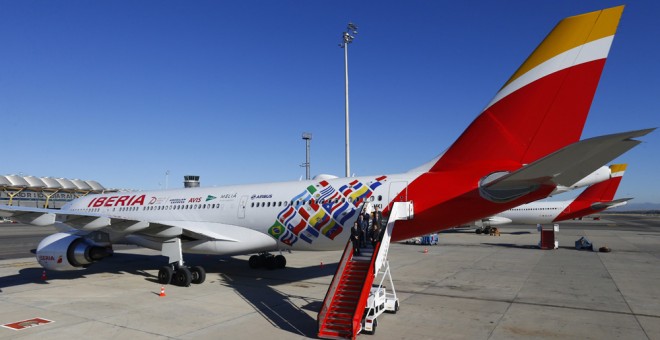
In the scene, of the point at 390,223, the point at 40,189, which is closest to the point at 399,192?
the point at 390,223

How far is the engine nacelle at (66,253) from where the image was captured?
15594mm

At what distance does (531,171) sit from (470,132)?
3455 millimetres

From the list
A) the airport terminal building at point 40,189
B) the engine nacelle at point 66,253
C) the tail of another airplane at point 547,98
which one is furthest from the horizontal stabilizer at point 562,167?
the airport terminal building at point 40,189

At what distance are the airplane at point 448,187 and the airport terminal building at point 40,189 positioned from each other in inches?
2070

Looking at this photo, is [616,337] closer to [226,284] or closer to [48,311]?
[226,284]

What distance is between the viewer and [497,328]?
32.1 feet

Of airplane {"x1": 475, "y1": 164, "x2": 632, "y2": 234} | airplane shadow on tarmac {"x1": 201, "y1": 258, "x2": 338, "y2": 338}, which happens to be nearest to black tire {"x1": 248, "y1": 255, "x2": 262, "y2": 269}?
airplane shadow on tarmac {"x1": 201, "y1": 258, "x2": 338, "y2": 338}

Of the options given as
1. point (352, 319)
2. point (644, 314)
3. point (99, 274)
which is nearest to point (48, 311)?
point (99, 274)

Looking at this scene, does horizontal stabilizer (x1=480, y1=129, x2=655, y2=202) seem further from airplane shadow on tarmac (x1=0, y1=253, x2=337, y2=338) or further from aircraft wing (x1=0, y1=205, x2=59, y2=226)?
aircraft wing (x1=0, y1=205, x2=59, y2=226)

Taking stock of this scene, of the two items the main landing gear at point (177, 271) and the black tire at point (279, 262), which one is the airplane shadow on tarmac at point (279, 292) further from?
the main landing gear at point (177, 271)

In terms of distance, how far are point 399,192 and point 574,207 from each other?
31874 mm

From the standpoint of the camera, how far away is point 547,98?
11.5 metres

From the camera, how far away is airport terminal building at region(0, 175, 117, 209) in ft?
203

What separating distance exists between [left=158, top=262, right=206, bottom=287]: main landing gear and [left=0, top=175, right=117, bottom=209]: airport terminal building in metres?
53.8
